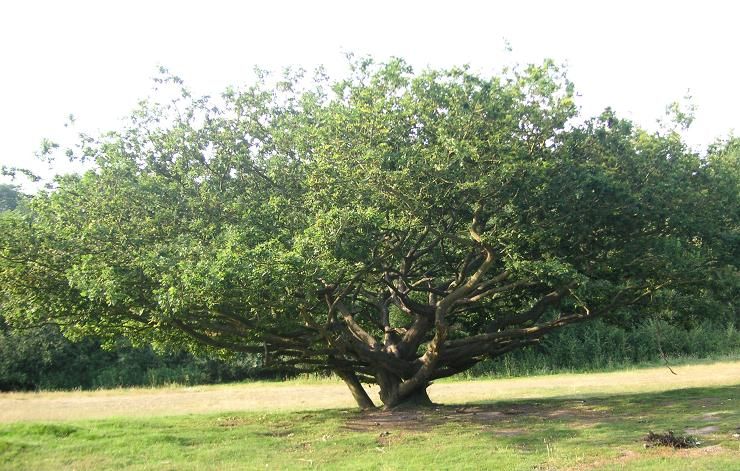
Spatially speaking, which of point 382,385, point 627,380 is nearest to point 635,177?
point 382,385

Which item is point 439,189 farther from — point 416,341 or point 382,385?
point 382,385

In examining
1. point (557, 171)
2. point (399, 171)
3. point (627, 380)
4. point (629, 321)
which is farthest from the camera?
point (627, 380)

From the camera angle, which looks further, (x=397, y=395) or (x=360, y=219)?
(x=397, y=395)

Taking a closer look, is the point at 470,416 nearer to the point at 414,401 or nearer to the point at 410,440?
the point at 414,401

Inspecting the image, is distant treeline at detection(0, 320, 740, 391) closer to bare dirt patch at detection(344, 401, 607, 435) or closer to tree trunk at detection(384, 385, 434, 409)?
tree trunk at detection(384, 385, 434, 409)

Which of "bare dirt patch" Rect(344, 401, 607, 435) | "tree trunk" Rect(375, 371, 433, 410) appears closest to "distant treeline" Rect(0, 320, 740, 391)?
"tree trunk" Rect(375, 371, 433, 410)

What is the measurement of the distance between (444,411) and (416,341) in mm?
2173

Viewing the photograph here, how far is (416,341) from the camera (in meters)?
21.4

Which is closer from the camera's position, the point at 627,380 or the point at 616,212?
the point at 616,212

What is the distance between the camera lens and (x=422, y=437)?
1557 centimetres

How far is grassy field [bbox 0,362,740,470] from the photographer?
1237cm

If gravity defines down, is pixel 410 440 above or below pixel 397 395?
below

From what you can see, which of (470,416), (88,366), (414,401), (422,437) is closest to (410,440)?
(422,437)

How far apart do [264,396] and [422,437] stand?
69.9 ft
